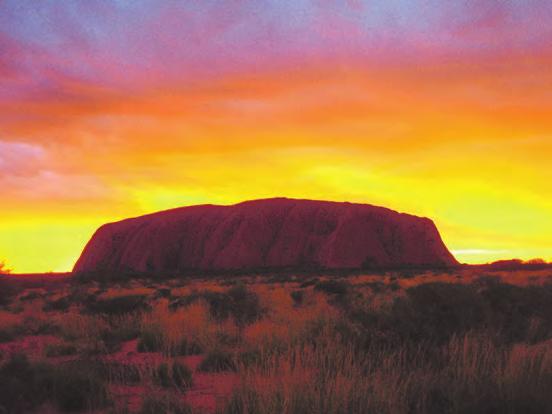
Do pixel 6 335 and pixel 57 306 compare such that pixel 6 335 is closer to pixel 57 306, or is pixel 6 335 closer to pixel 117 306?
pixel 117 306

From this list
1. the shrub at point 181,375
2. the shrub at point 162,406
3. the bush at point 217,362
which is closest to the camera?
the shrub at point 162,406

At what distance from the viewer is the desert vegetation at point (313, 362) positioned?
5.43 meters

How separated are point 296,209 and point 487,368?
9259 centimetres

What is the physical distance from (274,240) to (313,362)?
8856 centimetres

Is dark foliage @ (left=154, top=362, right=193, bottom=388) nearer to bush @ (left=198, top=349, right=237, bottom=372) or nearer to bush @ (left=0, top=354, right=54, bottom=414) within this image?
bush @ (left=198, top=349, right=237, bottom=372)

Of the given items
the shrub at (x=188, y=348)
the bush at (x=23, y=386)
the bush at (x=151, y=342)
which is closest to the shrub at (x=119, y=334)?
the bush at (x=151, y=342)

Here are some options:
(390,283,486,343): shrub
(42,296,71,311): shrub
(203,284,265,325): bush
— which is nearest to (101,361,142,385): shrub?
(390,283,486,343): shrub

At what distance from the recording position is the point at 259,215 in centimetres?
9856

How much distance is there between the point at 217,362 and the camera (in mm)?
8758

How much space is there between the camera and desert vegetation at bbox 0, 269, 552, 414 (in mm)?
5430

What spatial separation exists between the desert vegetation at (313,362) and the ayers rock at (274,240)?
238 feet

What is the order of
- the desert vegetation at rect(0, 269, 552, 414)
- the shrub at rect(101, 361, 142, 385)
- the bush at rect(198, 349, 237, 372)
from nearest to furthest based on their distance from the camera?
the desert vegetation at rect(0, 269, 552, 414) < the shrub at rect(101, 361, 142, 385) < the bush at rect(198, 349, 237, 372)

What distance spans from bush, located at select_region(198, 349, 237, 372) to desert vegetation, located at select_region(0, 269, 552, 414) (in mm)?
16

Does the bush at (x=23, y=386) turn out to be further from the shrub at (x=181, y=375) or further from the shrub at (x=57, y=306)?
the shrub at (x=57, y=306)
